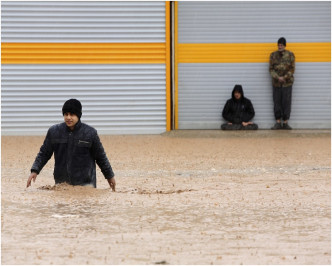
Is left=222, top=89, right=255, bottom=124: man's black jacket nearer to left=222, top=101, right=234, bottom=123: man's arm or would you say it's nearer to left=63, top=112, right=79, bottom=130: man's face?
left=222, top=101, right=234, bottom=123: man's arm

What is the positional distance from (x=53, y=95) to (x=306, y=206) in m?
11.1

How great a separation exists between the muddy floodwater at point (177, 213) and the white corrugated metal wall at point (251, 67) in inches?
212

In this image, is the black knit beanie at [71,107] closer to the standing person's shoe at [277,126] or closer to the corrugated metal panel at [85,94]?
the corrugated metal panel at [85,94]

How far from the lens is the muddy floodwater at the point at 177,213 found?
5891mm

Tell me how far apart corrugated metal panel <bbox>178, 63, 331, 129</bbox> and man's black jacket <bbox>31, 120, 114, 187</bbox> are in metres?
10.2

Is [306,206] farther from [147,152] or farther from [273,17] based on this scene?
[273,17]

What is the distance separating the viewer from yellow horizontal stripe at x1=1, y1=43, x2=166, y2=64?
711 inches

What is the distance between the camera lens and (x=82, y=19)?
1797 centimetres

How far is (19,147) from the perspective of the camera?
49.7ft

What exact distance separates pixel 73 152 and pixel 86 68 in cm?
1007

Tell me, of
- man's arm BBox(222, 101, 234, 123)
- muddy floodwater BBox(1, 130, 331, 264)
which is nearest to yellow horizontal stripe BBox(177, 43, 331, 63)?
man's arm BBox(222, 101, 234, 123)

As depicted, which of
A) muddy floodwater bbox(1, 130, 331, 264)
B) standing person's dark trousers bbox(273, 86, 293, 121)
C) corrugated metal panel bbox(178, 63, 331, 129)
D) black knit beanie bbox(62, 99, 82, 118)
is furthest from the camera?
corrugated metal panel bbox(178, 63, 331, 129)

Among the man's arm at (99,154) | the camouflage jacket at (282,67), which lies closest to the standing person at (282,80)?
the camouflage jacket at (282,67)

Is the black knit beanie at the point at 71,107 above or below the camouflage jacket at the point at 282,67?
below
